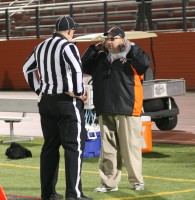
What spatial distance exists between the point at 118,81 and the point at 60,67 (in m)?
1.20

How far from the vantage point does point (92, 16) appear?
3169cm

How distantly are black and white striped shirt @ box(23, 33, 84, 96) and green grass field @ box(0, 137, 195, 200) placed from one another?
4.69 feet

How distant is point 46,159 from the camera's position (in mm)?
9383

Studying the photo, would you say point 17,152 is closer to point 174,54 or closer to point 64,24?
point 64,24

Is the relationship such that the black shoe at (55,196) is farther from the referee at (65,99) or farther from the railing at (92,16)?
the railing at (92,16)

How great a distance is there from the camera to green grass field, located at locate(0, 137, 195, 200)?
1013cm

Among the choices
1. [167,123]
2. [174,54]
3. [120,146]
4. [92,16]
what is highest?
[92,16]

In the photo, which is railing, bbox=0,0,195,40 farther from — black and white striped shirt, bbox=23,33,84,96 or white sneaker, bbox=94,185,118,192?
black and white striped shirt, bbox=23,33,84,96

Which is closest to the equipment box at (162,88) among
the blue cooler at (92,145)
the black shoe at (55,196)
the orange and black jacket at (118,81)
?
the blue cooler at (92,145)

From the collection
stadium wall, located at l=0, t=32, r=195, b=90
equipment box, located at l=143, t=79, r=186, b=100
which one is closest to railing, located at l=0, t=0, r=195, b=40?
stadium wall, located at l=0, t=32, r=195, b=90

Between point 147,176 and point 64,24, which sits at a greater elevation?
point 64,24

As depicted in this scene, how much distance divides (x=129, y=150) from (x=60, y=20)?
179 cm

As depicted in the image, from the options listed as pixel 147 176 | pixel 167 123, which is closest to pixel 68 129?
pixel 147 176

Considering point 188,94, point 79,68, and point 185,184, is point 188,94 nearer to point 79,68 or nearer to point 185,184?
point 185,184
